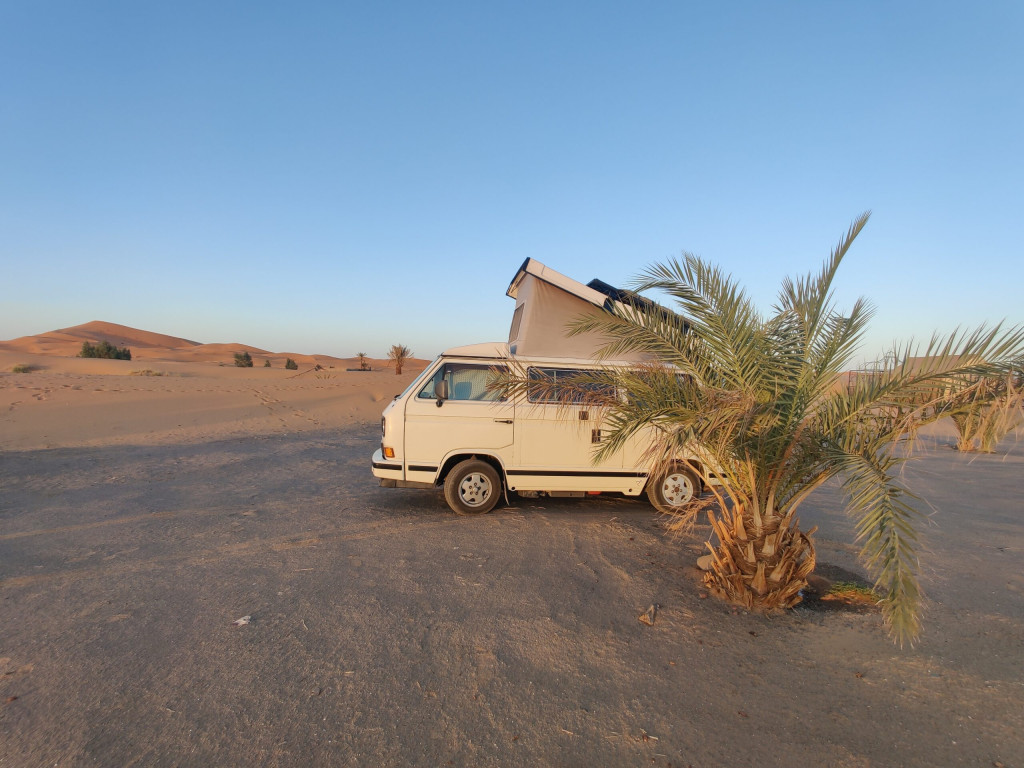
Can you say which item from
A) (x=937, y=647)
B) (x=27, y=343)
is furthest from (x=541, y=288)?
(x=27, y=343)

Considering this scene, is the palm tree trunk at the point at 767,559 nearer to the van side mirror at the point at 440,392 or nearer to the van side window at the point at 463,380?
the van side window at the point at 463,380

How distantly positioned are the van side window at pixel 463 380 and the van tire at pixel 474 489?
2.74ft

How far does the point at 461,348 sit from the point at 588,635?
13.4 ft

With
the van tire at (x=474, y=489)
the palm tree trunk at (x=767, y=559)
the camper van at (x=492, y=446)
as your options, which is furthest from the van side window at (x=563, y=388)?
the van tire at (x=474, y=489)

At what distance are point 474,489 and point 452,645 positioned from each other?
3.46 meters

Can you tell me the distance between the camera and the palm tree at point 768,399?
403cm

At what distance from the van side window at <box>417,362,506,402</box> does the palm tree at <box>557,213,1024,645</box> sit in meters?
2.48

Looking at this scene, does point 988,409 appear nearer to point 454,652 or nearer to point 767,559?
point 767,559

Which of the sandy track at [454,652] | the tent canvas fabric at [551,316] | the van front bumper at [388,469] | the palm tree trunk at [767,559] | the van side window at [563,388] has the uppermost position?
the tent canvas fabric at [551,316]

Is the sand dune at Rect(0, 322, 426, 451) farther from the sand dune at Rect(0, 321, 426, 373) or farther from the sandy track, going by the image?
the sand dune at Rect(0, 321, 426, 373)

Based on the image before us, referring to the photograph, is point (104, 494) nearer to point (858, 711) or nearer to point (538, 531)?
point (538, 531)

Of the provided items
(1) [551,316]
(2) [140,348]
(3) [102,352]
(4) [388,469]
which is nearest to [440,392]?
(4) [388,469]

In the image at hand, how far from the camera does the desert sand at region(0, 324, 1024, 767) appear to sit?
309cm

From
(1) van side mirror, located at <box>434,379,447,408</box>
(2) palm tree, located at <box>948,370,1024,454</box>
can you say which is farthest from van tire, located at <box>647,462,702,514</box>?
(2) palm tree, located at <box>948,370,1024,454</box>
